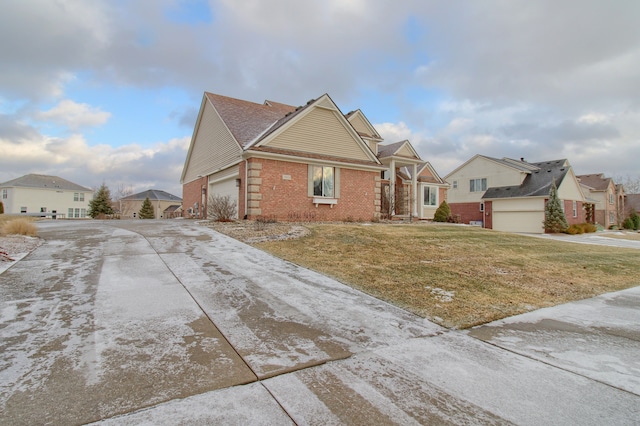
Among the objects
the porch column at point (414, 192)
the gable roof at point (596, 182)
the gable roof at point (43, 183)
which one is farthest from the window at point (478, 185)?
the gable roof at point (43, 183)

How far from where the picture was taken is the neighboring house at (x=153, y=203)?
2180 inches

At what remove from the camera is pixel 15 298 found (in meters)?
4.35

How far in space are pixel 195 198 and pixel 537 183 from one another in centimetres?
2970

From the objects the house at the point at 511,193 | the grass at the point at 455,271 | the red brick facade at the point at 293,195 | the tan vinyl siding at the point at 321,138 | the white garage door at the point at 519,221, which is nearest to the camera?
the grass at the point at 455,271

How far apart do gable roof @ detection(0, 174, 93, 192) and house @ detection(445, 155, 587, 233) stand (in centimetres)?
5372

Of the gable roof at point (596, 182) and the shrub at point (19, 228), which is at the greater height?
the gable roof at point (596, 182)

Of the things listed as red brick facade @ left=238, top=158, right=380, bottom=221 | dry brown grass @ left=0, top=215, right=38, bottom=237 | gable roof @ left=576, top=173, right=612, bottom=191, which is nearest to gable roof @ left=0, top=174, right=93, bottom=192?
dry brown grass @ left=0, top=215, right=38, bottom=237

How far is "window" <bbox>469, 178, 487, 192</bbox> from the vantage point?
112ft

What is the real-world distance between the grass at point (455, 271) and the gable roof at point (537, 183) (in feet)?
64.8

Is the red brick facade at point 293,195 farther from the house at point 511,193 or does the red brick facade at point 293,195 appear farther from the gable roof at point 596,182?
the gable roof at point 596,182

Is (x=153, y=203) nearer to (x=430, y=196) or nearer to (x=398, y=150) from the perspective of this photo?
(x=430, y=196)

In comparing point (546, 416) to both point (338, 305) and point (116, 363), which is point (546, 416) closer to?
point (338, 305)

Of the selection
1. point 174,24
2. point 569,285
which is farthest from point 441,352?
point 174,24

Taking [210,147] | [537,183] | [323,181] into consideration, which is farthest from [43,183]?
[537,183]
